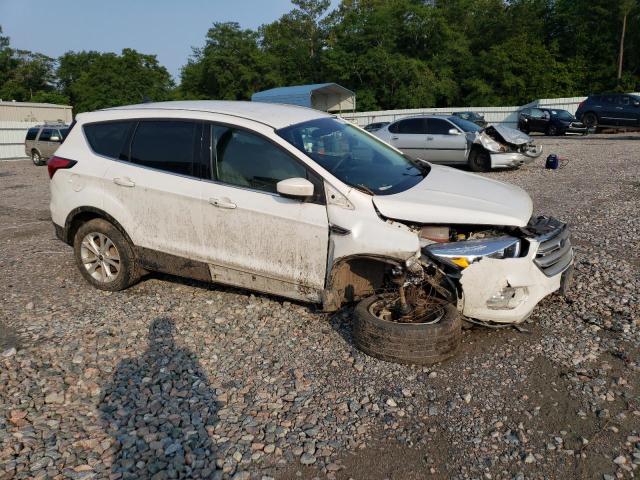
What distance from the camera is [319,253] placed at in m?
4.30

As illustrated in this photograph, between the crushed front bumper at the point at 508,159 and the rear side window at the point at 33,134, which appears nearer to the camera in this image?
the crushed front bumper at the point at 508,159

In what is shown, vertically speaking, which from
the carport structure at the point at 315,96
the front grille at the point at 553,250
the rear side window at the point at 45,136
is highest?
the carport structure at the point at 315,96

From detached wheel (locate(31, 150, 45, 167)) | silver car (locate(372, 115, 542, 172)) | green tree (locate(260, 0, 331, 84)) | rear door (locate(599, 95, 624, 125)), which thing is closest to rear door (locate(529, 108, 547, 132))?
rear door (locate(599, 95, 624, 125))

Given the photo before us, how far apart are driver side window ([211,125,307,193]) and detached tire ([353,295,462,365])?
1.37 meters

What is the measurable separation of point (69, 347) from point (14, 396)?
741 millimetres

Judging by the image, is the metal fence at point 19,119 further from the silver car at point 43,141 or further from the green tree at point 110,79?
the green tree at point 110,79

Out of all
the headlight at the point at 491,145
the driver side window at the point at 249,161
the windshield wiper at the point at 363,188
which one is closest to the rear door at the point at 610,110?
the headlight at the point at 491,145

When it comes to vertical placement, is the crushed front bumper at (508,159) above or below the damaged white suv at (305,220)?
below

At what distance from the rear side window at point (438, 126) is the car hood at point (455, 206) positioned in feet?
35.6

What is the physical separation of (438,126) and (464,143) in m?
1.01

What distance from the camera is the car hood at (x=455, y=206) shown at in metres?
4.07

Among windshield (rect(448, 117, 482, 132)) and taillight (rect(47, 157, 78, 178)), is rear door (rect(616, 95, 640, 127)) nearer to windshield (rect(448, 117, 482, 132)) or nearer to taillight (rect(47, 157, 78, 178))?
windshield (rect(448, 117, 482, 132))

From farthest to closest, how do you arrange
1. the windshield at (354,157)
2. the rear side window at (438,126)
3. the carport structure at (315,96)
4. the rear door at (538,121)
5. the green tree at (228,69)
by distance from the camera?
1. the green tree at (228,69)
2. the carport structure at (315,96)
3. the rear door at (538,121)
4. the rear side window at (438,126)
5. the windshield at (354,157)

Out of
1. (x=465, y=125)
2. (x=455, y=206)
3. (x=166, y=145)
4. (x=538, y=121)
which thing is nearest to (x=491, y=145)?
(x=465, y=125)
